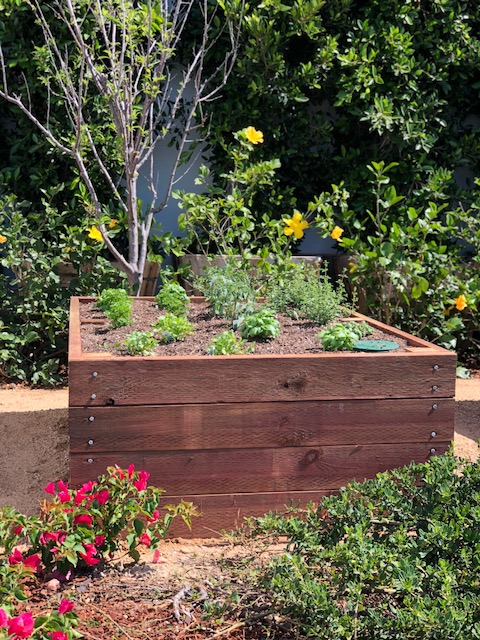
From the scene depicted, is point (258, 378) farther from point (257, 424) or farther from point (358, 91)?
point (358, 91)

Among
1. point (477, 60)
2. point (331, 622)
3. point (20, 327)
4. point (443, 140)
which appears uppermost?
point (477, 60)

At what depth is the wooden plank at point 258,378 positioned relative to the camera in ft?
8.95

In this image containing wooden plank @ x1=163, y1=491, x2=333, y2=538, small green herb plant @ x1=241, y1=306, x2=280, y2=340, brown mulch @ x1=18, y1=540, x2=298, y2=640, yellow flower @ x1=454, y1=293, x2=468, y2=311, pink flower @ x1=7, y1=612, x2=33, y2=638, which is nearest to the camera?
pink flower @ x1=7, y1=612, x2=33, y2=638

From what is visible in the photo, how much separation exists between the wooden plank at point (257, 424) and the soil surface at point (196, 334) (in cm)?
35

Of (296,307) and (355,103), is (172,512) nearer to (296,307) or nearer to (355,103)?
(296,307)

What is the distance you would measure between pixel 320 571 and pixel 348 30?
4853 mm

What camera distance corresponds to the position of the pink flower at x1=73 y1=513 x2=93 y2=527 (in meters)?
2.28

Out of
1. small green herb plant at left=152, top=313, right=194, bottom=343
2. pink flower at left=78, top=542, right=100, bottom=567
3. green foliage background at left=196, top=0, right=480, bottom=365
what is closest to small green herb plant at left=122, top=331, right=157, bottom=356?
small green herb plant at left=152, top=313, right=194, bottom=343

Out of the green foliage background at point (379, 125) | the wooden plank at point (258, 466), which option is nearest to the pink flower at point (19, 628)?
the wooden plank at point (258, 466)

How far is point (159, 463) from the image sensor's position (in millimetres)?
2787

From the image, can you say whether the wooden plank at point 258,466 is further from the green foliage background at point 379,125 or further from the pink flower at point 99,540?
the green foliage background at point 379,125

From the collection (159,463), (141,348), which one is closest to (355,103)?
(141,348)

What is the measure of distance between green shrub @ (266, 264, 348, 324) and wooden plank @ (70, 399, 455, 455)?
0.96 metres

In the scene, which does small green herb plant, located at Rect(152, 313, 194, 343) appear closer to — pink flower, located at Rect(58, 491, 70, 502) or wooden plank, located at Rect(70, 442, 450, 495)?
wooden plank, located at Rect(70, 442, 450, 495)
